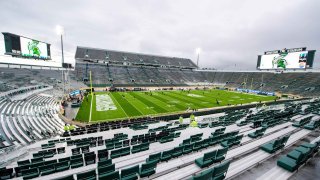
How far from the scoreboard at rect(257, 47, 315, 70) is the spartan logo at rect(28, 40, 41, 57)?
3026 inches

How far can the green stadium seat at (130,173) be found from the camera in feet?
16.4

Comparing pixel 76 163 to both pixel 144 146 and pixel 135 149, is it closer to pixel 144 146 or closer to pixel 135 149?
pixel 135 149

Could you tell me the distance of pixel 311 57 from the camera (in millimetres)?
49000

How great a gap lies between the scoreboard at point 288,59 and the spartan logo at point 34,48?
76873mm

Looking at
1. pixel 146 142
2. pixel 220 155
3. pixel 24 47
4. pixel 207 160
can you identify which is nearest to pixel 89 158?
pixel 146 142

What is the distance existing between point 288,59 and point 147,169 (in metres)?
69.5

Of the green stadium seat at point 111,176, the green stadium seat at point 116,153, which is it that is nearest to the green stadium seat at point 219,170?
the green stadium seat at point 111,176

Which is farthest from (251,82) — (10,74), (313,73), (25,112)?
A: (10,74)

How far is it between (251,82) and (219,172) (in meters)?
78.0

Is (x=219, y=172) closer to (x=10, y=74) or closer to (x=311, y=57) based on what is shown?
(x=10, y=74)

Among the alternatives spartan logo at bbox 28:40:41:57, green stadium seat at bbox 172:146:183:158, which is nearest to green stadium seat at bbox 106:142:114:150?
green stadium seat at bbox 172:146:183:158

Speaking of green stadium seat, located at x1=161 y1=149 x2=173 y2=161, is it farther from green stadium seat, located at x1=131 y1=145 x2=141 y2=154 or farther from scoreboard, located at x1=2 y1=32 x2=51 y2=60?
scoreboard, located at x1=2 y1=32 x2=51 y2=60

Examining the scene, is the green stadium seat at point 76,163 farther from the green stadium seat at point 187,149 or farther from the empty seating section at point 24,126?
the empty seating section at point 24,126

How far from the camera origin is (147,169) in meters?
5.41
